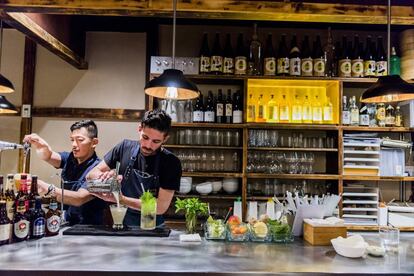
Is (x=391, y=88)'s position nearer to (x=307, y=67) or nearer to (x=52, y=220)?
(x=307, y=67)

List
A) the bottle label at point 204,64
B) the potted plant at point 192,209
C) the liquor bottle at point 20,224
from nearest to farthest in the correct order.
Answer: the liquor bottle at point 20,224 → the potted plant at point 192,209 → the bottle label at point 204,64

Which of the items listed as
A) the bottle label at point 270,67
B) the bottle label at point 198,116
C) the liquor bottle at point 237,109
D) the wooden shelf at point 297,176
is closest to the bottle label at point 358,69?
the bottle label at point 270,67

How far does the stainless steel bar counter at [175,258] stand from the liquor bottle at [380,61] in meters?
2.13

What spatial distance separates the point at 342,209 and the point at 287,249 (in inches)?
74.8

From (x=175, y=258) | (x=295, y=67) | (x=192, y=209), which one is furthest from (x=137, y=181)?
(x=295, y=67)

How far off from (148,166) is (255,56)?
1855mm

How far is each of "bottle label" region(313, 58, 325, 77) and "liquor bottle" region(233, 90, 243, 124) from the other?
79cm

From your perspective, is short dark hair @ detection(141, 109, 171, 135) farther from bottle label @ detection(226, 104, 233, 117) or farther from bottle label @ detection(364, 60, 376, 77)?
bottle label @ detection(364, 60, 376, 77)

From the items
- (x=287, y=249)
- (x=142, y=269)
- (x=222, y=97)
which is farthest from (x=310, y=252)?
(x=222, y=97)

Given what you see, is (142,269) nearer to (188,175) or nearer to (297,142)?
(188,175)

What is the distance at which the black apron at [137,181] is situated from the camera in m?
2.48

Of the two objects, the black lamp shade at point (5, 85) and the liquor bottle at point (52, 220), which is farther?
the black lamp shade at point (5, 85)

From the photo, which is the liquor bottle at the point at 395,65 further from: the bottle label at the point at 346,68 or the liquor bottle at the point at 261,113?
the liquor bottle at the point at 261,113

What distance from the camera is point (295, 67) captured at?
138 inches
